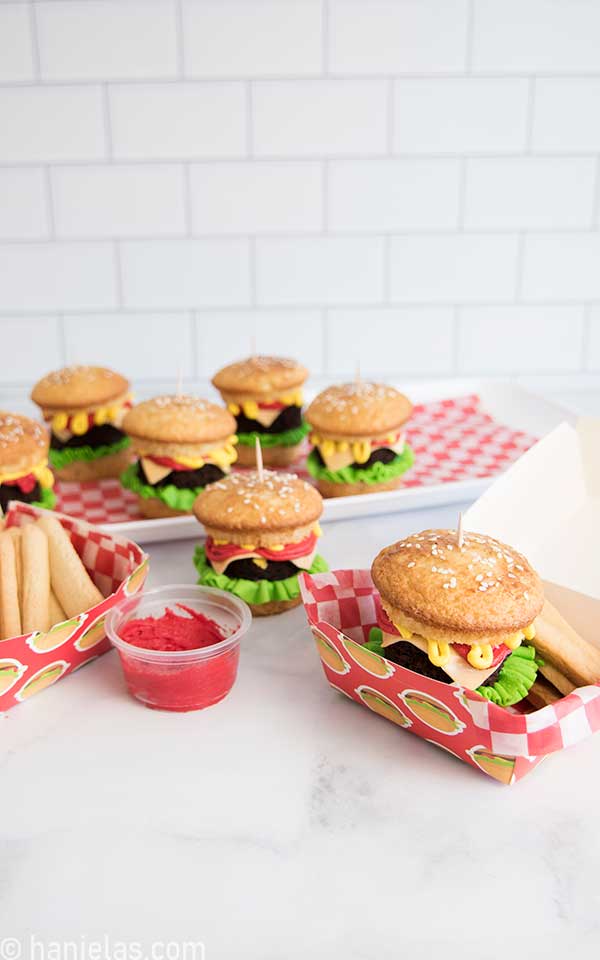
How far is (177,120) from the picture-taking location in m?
3.13

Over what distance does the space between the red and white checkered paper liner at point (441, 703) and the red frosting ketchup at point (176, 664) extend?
186mm

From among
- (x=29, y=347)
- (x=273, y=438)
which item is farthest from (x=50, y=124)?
(x=273, y=438)

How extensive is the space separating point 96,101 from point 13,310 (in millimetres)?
771

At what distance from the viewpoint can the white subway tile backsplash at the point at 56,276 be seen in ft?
10.7

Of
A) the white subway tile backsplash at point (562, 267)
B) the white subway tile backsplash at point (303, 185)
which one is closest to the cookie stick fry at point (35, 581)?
the white subway tile backsplash at point (303, 185)

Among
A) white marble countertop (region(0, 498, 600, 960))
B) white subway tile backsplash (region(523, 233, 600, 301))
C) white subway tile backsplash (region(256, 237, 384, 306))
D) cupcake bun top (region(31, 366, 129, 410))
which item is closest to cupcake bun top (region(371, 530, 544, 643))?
white marble countertop (region(0, 498, 600, 960))

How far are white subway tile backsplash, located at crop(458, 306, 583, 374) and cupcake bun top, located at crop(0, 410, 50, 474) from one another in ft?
5.83

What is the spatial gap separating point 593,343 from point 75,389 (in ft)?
6.42

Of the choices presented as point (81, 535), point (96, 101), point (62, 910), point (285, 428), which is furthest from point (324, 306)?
point (62, 910)

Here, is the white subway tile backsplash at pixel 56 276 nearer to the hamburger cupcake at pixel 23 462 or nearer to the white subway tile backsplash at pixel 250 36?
the white subway tile backsplash at pixel 250 36

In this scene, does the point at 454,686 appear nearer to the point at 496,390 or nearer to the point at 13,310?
the point at 496,390

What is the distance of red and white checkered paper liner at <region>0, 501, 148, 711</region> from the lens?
1559 mm

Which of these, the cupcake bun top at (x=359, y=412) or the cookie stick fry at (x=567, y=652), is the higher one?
the cupcake bun top at (x=359, y=412)

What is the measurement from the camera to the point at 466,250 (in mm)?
3373
